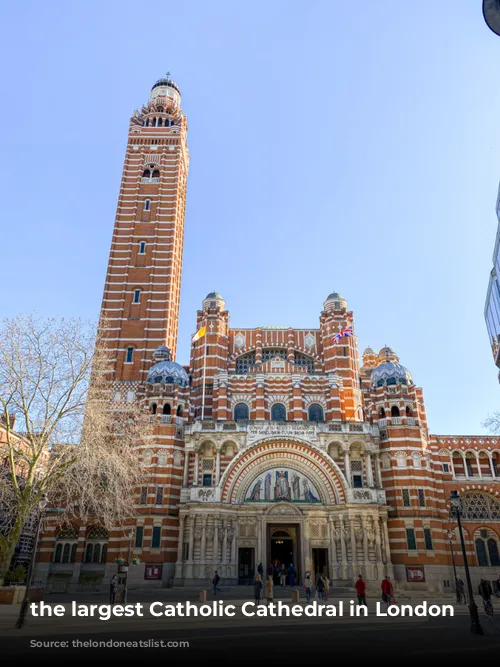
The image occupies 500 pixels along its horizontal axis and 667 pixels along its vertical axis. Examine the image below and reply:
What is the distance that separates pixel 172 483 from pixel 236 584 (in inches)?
352

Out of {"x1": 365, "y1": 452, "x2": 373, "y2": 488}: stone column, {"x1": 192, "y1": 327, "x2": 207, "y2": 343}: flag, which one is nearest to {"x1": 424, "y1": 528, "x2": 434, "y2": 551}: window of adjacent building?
{"x1": 365, "y1": 452, "x2": 373, "y2": 488}: stone column

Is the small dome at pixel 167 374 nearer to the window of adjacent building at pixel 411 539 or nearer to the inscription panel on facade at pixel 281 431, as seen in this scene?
the inscription panel on facade at pixel 281 431

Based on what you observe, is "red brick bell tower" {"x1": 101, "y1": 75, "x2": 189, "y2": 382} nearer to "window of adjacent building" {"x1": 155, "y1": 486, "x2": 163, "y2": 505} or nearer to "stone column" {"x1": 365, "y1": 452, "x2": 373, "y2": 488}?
"window of adjacent building" {"x1": 155, "y1": 486, "x2": 163, "y2": 505}

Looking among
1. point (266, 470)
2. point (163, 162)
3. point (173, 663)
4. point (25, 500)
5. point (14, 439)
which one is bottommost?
point (173, 663)

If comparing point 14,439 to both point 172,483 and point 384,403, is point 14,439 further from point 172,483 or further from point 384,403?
point 384,403

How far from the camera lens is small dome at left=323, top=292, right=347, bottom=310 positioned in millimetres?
51219

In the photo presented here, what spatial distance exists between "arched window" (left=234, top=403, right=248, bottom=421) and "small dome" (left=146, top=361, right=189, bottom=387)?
202 inches

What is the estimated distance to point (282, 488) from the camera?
38.4 m

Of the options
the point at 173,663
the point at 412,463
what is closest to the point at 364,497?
the point at 412,463

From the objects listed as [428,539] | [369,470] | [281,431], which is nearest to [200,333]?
[281,431]

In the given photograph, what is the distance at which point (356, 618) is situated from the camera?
18.8 metres

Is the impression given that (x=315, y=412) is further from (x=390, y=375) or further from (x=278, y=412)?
(x=390, y=375)

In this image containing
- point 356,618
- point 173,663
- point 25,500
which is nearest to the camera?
point 173,663

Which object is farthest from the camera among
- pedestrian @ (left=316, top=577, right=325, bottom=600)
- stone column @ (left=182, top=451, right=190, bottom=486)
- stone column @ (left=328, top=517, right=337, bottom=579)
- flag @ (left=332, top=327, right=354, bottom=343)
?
flag @ (left=332, top=327, right=354, bottom=343)
